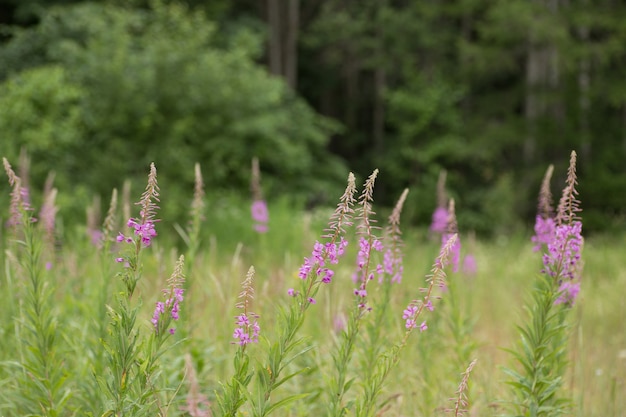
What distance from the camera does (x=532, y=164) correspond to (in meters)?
17.4

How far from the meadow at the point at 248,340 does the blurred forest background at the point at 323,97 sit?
201 inches

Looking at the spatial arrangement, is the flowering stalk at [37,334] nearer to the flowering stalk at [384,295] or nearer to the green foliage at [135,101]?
the flowering stalk at [384,295]

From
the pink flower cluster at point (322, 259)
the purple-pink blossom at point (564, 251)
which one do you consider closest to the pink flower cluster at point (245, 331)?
the pink flower cluster at point (322, 259)

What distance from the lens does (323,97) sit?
83.1 ft

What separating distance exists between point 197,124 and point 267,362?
11984 millimetres

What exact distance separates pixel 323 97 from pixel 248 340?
24.1 meters

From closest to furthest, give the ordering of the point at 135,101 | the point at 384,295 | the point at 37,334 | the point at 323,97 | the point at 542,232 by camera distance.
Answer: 1. the point at 37,334
2. the point at 542,232
3. the point at 384,295
4. the point at 135,101
5. the point at 323,97

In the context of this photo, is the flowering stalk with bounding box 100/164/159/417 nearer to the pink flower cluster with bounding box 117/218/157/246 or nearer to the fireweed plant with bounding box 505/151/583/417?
the pink flower cluster with bounding box 117/218/157/246

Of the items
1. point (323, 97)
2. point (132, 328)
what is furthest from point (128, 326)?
point (323, 97)

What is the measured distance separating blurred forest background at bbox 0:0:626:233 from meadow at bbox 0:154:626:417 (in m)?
5.10

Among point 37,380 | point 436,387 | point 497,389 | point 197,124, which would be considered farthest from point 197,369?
point 197,124

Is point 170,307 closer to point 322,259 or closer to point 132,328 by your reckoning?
point 132,328

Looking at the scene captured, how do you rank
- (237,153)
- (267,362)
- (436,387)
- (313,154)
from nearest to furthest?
(267,362) → (436,387) → (237,153) → (313,154)

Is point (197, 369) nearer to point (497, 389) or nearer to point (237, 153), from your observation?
point (497, 389)
